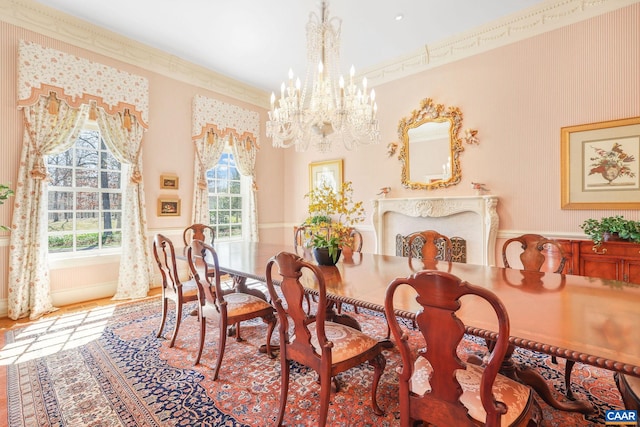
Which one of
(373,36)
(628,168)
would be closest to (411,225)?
(628,168)

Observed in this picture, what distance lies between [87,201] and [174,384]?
3.03 m

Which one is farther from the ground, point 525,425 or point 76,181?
point 76,181

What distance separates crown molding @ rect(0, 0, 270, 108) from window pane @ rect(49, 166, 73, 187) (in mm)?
1503

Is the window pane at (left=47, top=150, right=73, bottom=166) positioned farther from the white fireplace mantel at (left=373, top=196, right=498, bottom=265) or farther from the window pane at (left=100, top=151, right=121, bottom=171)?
the white fireplace mantel at (left=373, top=196, right=498, bottom=265)

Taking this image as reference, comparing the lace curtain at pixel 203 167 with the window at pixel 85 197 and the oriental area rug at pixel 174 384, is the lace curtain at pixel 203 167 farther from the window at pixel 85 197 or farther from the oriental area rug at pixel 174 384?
the oriental area rug at pixel 174 384

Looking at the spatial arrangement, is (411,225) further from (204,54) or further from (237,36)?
(204,54)

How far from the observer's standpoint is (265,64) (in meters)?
4.57

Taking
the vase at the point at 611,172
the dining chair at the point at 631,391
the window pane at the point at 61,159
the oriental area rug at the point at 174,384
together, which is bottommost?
the oriental area rug at the point at 174,384

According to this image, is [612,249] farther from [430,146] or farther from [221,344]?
[221,344]

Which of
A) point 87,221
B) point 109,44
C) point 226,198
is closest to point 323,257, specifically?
point 87,221

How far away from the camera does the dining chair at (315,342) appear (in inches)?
56.4

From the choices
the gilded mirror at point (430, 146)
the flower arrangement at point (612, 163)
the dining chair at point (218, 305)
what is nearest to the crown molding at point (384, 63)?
the gilded mirror at point (430, 146)

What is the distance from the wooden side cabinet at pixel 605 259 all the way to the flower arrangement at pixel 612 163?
79cm

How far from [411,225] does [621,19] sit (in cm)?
307
